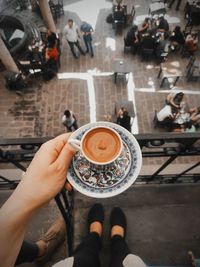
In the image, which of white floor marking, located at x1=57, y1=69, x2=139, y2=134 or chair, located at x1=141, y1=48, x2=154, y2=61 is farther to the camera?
chair, located at x1=141, y1=48, x2=154, y2=61

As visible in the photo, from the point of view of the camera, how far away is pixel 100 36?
10.3 meters

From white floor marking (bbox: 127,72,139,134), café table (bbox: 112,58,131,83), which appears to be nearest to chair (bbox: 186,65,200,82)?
Answer: white floor marking (bbox: 127,72,139,134)

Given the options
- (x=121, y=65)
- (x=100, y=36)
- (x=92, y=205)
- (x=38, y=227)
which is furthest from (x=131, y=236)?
(x=100, y=36)

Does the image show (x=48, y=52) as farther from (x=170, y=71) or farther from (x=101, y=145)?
(x=101, y=145)

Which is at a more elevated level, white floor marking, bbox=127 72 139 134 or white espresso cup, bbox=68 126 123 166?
white espresso cup, bbox=68 126 123 166

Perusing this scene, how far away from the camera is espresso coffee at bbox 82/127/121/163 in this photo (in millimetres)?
1603

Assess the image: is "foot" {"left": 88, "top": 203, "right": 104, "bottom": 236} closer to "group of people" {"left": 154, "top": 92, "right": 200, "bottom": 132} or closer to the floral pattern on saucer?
the floral pattern on saucer

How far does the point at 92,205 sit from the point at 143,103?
5370mm

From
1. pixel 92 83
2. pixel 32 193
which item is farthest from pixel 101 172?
pixel 92 83

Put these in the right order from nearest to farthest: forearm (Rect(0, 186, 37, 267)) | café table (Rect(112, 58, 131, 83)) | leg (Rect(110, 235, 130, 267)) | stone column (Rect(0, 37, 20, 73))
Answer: forearm (Rect(0, 186, 37, 267)) → leg (Rect(110, 235, 130, 267)) → stone column (Rect(0, 37, 20, 73)) → café table (Rect(112, 58, 131, 83))

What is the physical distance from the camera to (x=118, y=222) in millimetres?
3291

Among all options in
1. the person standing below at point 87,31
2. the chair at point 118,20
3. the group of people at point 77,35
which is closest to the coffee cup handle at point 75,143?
the group of people at point 77,35

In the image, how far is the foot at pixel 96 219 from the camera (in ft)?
10.7

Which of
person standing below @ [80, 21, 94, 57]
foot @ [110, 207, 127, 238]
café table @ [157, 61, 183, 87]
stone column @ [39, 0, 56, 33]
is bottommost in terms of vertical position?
café table @ [157, 61, 183, 87]
